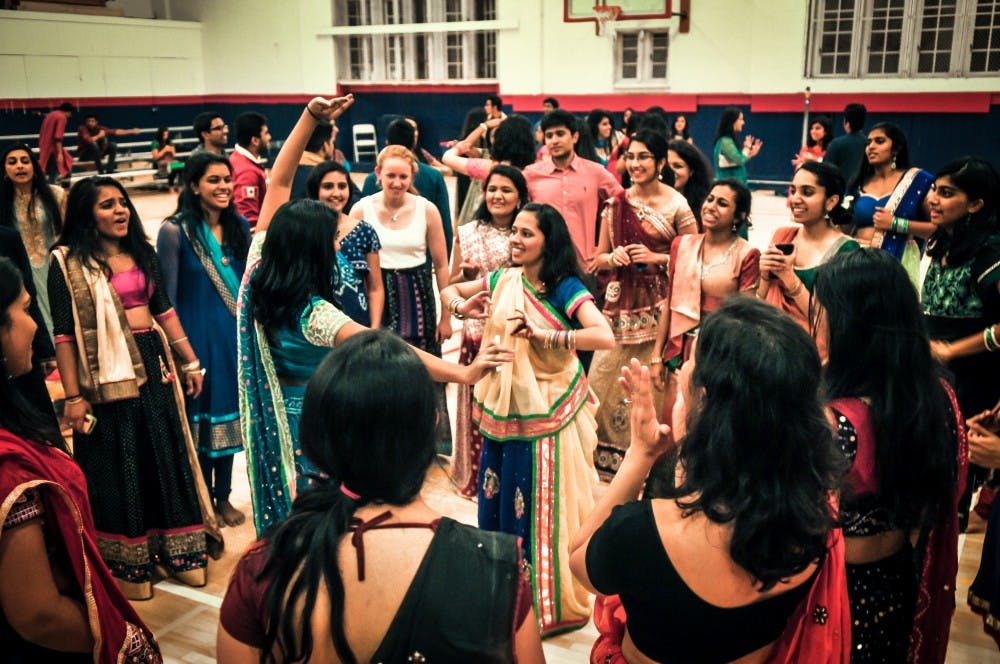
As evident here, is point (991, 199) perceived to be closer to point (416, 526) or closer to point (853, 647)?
point (853, 647)

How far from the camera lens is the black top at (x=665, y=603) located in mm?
1382

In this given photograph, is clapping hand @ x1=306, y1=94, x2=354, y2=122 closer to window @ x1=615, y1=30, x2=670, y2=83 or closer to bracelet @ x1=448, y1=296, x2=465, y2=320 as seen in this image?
bracelet @ x1=448, y1=296, x2=465, y2=320

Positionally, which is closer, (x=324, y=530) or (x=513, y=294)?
(x=324, y=530)

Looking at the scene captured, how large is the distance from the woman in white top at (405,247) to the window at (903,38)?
34.2 feet

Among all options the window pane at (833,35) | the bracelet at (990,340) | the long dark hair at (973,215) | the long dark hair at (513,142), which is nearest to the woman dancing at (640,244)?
the long dark hair at (513,142)

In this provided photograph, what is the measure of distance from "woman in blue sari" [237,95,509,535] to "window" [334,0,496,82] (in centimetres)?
1369

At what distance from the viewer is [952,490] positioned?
1.79 meters

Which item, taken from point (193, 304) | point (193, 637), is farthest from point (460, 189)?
point (193, 637)

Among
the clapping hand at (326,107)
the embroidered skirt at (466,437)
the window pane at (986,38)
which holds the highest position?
the window pane at (986,38)

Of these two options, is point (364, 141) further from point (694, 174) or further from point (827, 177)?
point (827, 177)

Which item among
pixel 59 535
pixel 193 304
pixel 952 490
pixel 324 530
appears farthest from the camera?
pixel 193 304

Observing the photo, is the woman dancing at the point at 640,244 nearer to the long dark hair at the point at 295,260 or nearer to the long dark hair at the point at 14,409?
the long dark hair at the point at 295,260

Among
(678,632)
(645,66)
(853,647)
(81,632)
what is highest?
(645,66)

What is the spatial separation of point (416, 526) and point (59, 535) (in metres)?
0.81
